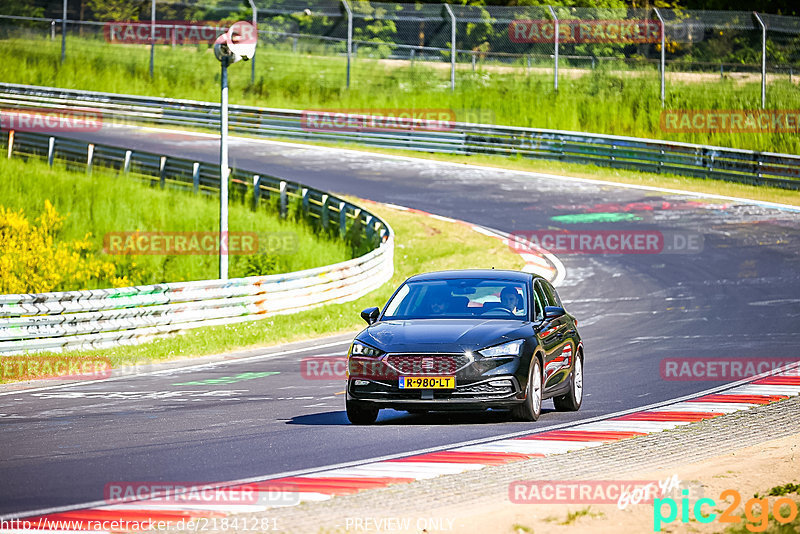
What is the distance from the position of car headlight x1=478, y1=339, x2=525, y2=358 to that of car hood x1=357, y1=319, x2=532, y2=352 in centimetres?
5

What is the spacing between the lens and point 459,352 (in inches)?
415

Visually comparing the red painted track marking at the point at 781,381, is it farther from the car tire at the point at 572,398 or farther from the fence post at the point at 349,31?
the fence post at the point at 349,31

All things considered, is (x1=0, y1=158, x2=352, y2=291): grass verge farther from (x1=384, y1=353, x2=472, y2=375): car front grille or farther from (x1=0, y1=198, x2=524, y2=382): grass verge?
(x1=384, y1=353, x2=472, y2=375): car front grille

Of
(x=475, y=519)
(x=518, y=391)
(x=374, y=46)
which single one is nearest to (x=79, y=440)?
(x=518, y=391)

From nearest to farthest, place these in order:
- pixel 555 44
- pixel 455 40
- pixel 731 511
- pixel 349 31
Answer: pixel 731 511
pixel 555 44
pixel 349 31
pixel 455 40

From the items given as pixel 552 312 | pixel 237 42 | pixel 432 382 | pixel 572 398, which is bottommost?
pixel 572 398

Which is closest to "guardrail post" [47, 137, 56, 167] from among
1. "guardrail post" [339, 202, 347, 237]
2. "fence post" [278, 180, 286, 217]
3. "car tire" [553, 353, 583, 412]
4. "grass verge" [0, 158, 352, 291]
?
"grass verge" [0, 158, 352, 291]

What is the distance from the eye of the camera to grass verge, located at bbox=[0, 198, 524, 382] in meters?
18.2

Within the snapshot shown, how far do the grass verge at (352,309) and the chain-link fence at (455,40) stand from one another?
37.6 feet

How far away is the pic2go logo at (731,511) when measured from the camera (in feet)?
22.6

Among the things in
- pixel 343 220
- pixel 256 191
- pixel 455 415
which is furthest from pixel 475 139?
pixel 455 415

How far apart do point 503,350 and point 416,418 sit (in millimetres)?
1636

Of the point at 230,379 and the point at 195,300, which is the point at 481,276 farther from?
the point at 195,300

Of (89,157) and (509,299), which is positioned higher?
(509,299)
